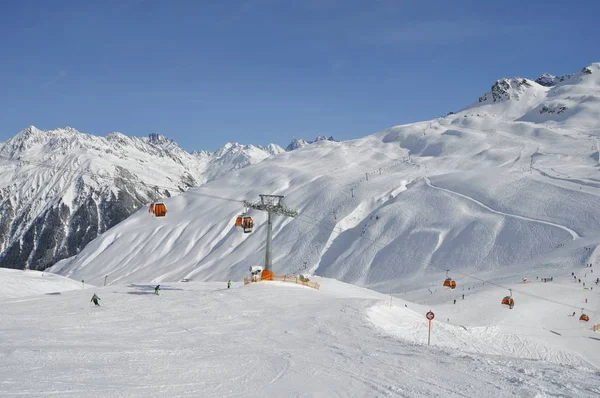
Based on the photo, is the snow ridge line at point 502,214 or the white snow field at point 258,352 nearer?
the white snow field at point 258,352

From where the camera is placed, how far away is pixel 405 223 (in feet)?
405

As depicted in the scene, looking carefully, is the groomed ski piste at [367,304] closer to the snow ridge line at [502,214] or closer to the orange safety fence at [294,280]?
the snow ridge line at [502,214]

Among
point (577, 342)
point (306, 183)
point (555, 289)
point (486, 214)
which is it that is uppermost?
point (306, 183)

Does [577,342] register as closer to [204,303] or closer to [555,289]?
[555,289]

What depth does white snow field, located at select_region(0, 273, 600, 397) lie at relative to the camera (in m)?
15.9

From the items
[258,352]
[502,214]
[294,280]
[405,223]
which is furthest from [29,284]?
[502,214]

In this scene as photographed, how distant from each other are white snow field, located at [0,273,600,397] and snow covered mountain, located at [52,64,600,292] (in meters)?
50.9

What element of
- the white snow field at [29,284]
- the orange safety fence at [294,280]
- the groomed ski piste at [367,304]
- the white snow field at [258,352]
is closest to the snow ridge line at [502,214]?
the groomed ski piste at [367,304]

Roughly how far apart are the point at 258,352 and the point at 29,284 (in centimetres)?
5122

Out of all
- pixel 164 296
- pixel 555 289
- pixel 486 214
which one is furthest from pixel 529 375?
pixel 486 214

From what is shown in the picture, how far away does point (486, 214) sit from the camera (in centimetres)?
11444

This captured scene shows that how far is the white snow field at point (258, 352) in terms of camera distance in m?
15.9

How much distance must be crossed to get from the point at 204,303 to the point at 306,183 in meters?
143

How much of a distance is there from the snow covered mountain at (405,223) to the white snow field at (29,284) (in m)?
51.8
